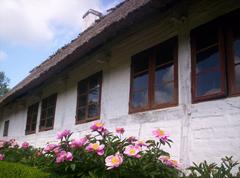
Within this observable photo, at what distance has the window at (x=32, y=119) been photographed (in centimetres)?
1086

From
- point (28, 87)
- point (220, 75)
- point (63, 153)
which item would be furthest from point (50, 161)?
point (28, 87)

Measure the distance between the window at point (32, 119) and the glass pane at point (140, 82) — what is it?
5901 millimetres

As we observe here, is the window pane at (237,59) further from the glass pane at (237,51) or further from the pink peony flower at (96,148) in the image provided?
the pink peony flower at (96,148)

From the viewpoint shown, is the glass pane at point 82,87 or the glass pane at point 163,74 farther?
the glass pane at point 82,87

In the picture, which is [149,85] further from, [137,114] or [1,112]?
[1,112]

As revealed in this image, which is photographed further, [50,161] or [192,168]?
[50,161]

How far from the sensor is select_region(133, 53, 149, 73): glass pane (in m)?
5.76

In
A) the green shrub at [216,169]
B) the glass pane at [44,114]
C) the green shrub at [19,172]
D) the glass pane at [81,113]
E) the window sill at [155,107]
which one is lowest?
the green shrub at [19,172]

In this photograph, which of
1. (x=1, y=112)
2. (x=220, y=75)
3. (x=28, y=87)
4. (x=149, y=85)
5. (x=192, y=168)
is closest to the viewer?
(x=192, y=168)

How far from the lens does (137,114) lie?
554 centimetres

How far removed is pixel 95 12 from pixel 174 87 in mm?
7503

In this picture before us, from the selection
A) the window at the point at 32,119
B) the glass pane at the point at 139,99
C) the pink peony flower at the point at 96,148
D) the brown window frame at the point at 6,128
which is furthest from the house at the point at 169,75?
the brown window frame at the point at 6,128

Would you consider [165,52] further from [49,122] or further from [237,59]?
[49,122]

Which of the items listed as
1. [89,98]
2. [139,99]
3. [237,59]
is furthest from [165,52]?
[89,98]
